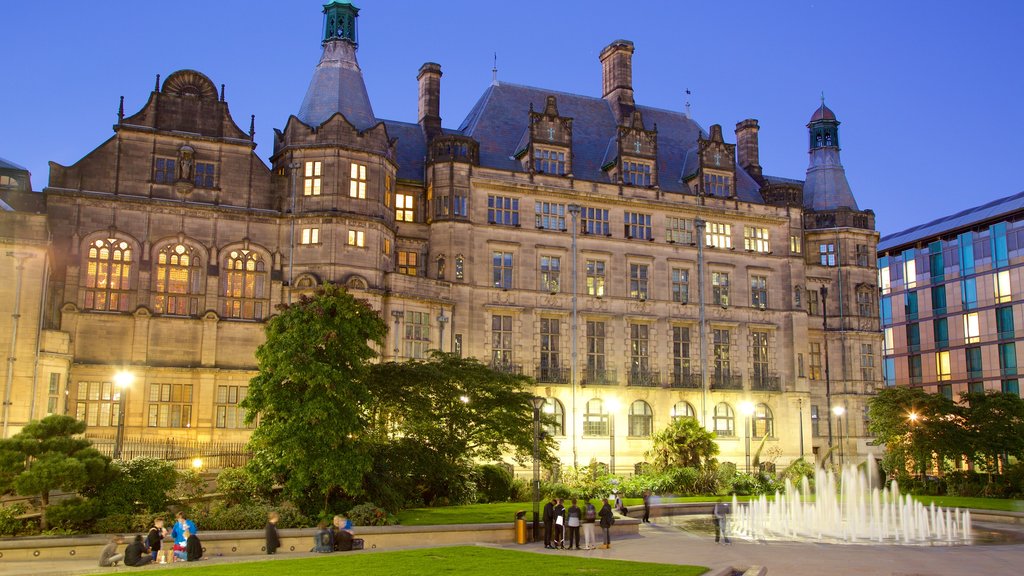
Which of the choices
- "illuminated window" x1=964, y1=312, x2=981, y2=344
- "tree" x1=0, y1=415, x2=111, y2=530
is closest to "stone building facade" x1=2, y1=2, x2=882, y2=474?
"tree" x1=0, y1=415, x2=111, y2=530

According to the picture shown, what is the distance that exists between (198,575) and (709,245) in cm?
4926

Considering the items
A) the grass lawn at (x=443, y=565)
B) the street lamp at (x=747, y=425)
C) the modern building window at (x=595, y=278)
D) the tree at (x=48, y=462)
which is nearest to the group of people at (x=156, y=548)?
the grass lawn at (x=443, y=565)

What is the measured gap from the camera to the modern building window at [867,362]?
7056cm

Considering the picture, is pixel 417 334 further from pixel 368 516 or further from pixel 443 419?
pixel 368 516

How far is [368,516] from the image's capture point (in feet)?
105

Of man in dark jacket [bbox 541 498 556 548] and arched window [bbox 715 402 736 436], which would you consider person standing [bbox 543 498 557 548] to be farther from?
arched window [bbox 715 402 736 436]

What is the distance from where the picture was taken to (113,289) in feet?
160

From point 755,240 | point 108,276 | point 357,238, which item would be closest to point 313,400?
point 357,238

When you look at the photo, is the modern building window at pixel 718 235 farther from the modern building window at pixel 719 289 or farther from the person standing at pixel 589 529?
the person standing at pixel 589 529

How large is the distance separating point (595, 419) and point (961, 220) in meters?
48.8

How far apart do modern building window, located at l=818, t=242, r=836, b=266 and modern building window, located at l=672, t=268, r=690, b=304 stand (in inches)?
508

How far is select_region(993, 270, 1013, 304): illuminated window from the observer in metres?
83.1

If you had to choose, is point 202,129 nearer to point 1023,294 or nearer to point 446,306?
point 446,306

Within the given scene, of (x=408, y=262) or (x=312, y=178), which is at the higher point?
(x=312, y=178)
